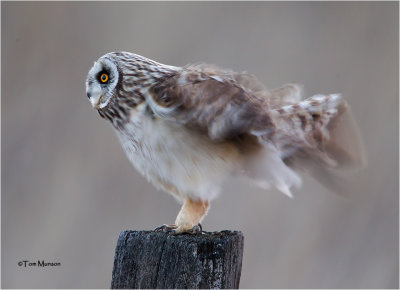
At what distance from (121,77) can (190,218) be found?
0.65 m

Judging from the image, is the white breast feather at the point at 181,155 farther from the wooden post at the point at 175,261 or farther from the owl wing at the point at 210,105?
the wooden post at the point at 175,261

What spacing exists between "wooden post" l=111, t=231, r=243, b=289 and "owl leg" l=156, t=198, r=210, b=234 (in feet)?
1.31

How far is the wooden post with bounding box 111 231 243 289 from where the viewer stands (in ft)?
6.57

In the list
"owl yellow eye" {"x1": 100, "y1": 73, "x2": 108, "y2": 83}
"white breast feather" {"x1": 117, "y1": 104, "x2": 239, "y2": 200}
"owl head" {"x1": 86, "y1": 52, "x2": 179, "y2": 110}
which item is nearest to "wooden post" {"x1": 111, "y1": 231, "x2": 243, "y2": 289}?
"white breast feather" {"x1": 117, "y1": 104, "x2": 239, "y2": 200}

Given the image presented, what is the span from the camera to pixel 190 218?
261 cm

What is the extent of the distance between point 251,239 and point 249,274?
0.27 metres

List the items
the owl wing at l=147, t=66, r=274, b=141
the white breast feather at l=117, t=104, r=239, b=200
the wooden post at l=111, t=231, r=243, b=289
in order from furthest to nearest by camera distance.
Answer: the white breast feather at l=117, t=104, r=239, b=200, the owl wing at l=147, t=66, r=274, b=141, the wooden post at l=111, t=231, r=243, b=289

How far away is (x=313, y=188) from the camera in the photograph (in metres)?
5.01

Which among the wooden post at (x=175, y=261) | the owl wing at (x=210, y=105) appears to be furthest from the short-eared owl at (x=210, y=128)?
the wooden post at (x=175, y=261)

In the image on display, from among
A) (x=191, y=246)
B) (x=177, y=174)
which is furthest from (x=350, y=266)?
(x=191, y=246)

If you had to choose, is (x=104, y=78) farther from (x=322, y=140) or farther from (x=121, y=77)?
(x=322, y=140)

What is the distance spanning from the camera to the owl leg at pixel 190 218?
2.54 m

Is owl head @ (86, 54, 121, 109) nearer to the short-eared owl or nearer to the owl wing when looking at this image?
the short-eared owl

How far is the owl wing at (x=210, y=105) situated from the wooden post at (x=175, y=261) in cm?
41
